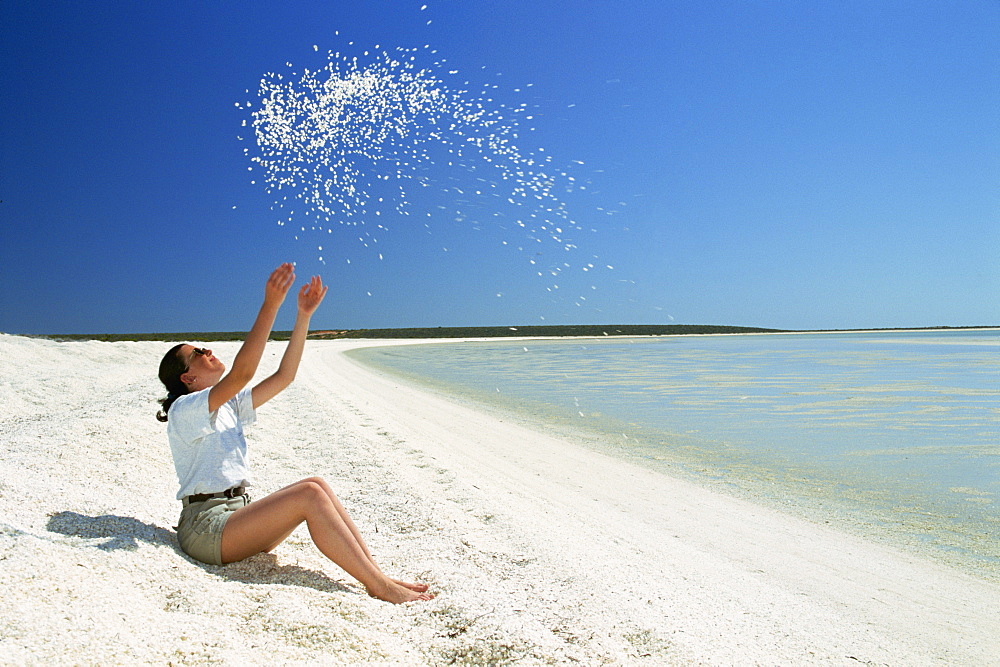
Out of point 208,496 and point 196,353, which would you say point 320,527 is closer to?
point 208,496

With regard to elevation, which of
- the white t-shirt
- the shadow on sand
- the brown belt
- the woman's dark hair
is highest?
the woman's dark hair

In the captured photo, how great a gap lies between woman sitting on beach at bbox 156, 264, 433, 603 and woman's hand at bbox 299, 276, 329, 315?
0.32 metres

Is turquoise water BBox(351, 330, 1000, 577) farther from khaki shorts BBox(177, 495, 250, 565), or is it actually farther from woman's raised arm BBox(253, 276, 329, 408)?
khaki shorts BBox(177, 495, 250, 565)

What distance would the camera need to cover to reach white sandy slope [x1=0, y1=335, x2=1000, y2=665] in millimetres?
2824

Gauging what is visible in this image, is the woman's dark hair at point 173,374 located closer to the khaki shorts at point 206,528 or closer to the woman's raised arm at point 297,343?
the woman's raised arm at point 297,343

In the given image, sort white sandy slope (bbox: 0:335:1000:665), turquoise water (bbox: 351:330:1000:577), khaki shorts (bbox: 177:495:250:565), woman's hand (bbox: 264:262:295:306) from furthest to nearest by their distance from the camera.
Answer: turquoise water (bbox: 351:330:1000:577) < khaki shorts (bbox: 177:495:250:565) < woman's hand (bbox: 264:262:295:306) < white sandy slope (bbox: 0:335:1000:665)

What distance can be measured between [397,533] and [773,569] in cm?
258

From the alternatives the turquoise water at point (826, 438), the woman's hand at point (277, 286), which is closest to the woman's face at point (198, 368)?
the woman's hand at point (277, 286)

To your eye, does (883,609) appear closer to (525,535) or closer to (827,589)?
(827,589)

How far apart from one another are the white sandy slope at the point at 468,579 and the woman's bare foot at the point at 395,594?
5 cm

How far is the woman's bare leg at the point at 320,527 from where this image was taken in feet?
11.2

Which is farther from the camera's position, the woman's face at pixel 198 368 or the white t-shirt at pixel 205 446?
the woman's face at pixel 198 368

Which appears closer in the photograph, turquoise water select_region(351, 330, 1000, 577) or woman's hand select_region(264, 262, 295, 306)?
woman's hand select_region(264, 262, 295, 306)

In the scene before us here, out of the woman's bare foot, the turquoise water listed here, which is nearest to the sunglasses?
the woman's bare foot
